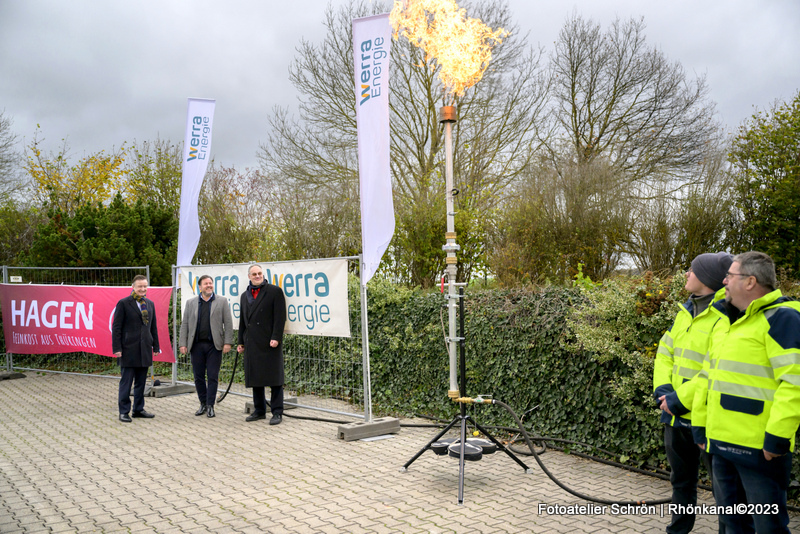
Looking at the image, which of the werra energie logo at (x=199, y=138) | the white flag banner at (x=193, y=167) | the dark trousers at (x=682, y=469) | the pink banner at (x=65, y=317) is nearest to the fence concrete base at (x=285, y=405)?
the pink banner at (x=65, y=317)

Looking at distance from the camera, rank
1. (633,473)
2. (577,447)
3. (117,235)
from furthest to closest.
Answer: (117,235), (577,447), (633,473)

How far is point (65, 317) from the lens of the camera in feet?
36.6

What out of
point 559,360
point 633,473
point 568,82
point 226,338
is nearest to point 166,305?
point 226,338

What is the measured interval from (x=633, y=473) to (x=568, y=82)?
66.4 ft

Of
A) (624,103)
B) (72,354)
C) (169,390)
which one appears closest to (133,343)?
(169,390)

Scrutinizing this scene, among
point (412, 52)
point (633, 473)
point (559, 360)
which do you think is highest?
point (412, 52)

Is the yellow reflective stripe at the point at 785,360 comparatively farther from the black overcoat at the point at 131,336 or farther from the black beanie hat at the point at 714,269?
the black overcoat at the point at 131,336

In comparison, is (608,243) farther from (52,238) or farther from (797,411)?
(52,238)

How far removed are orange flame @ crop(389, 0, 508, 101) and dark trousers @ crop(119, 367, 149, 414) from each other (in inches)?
241

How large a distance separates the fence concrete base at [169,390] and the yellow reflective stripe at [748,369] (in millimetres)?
9443

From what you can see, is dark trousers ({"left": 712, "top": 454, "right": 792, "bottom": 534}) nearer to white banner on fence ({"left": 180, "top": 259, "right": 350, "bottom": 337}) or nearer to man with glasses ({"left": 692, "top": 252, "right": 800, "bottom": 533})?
man with glasses ({"left": 692, "top": 252, "right": 800, "bottom": 533})

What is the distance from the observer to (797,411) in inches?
117

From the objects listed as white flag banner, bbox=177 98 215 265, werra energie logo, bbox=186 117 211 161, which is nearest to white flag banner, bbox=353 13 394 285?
white flag banner, bbox=177 98 215 265

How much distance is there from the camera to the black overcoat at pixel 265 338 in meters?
8.04
